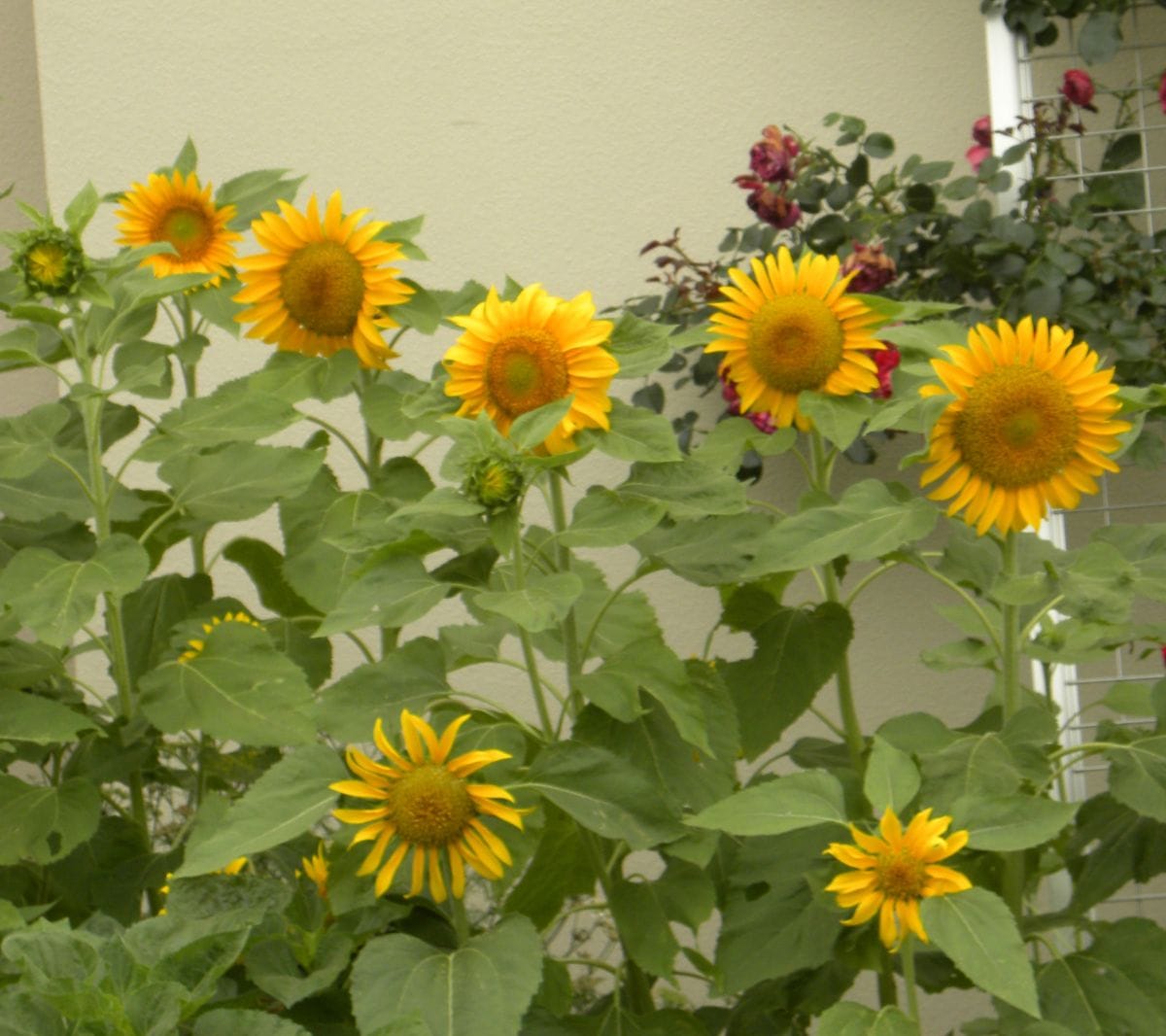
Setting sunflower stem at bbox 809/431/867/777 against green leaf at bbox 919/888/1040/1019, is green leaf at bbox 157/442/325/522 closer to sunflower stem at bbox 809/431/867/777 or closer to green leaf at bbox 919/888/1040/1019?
sunflower stem at bbox 809/431/867/777

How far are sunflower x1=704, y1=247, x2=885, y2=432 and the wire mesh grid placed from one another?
0.95 m

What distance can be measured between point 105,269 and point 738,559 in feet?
1.83

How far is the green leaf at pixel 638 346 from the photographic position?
3.77 ft

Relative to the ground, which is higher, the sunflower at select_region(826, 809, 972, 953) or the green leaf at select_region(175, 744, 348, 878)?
the green leaf at select_region(175, 744, 348, 878)

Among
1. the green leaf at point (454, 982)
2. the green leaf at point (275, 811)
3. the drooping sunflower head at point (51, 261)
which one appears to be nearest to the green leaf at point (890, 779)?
the green leaf at point (454, 982)

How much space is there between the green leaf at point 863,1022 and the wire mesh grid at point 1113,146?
1.10 metres

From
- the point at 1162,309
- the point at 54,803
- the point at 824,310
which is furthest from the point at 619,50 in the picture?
the point at 54,803

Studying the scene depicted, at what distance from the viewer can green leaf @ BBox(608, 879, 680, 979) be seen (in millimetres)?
1120

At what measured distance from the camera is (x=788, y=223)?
221cm

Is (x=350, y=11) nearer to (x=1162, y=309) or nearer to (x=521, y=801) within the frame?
(x=1162, y=309)

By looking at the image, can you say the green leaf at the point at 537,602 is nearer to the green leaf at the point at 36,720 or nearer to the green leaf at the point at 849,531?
the green leaf at the point at 849,531

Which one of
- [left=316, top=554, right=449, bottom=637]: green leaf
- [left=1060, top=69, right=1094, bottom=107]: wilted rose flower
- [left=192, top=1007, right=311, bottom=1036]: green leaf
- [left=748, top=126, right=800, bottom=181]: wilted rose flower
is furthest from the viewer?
[left=748, top=126, right=800, bottom=181]: wilted rose flower

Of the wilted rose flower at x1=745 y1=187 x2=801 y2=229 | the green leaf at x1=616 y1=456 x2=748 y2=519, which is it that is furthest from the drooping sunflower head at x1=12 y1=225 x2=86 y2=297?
the wilted rose flower at x1=745 y1=187 x2=801 y2=229

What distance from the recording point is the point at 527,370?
3.69ft
